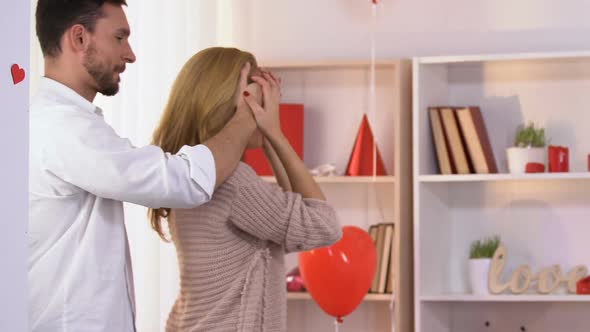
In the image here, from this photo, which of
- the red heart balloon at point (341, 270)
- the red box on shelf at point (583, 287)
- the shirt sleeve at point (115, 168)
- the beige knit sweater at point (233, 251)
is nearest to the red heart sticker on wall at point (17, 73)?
the shirt sleeve at point (115, 168)

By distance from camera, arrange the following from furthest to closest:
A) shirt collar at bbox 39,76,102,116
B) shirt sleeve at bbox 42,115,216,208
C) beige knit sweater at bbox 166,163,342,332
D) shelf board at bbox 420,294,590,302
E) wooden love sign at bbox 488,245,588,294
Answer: wooden love sign at bbox 488,245,588,294 → shelf board at bbox 420,294,590,302 → beige knit sweater at bbox 166,163,342,332 → shirt collar at bbox 39,76,102,116 → shirt sleeve at bbox 42,115,216,208

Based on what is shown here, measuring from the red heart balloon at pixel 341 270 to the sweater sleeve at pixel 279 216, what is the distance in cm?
91

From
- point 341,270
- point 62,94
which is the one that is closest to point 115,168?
point 62,94

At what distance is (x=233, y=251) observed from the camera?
1.94 meters

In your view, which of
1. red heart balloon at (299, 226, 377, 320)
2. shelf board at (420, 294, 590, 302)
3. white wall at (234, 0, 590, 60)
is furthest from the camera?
white wall at (234, 0, 590, 60)

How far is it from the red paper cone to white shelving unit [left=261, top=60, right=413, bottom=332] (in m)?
0.09

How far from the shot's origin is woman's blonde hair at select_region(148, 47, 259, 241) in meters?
1.97

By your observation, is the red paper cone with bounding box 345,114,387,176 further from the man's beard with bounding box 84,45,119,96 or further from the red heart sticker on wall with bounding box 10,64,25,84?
the red heart sticker on wall with bounding box 10,64,25,84

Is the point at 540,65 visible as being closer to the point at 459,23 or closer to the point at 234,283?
the point at 459,23

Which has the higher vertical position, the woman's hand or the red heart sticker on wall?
the woman's hand

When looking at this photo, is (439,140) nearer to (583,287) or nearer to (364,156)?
(364,156)

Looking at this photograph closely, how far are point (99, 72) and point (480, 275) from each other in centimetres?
223

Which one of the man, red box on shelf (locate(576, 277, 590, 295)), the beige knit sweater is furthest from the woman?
red box on shelf (locate(576, 277, 590, 295))

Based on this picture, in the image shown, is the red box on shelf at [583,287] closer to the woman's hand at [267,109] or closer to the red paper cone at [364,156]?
the red paper cone at [364,156]
